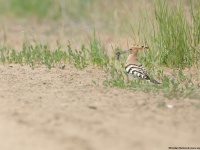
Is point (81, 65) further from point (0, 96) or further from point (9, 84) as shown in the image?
point (0, 96)

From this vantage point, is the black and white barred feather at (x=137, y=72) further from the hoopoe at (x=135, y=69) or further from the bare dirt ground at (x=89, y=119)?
the bare dirt ground at (x=89, y=119)

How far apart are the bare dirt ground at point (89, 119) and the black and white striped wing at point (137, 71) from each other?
0.31m

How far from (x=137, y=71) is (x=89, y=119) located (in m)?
1.41

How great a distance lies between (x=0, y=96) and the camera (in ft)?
11.4

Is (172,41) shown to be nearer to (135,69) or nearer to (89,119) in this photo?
(135,69)

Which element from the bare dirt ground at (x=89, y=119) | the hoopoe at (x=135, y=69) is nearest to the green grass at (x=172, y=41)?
the hoopoe at (x=135, y=69)

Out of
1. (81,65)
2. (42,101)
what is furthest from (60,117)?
(81,65)

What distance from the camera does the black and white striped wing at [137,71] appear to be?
3.82m

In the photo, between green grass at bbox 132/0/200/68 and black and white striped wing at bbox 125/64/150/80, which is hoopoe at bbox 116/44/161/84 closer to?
black and white striped wing at bbox 125/64/150/80

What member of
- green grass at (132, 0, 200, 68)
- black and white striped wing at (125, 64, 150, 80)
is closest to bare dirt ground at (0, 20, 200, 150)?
black and white striped wing at (125, 64, 150, 80)

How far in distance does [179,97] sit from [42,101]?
1.39m

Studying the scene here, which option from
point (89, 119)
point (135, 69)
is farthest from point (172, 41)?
point (89, 119)

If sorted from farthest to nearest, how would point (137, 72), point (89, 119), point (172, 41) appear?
point (172, 41) < point (137, 72) < point (89, 119)

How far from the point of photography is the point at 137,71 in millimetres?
3879
